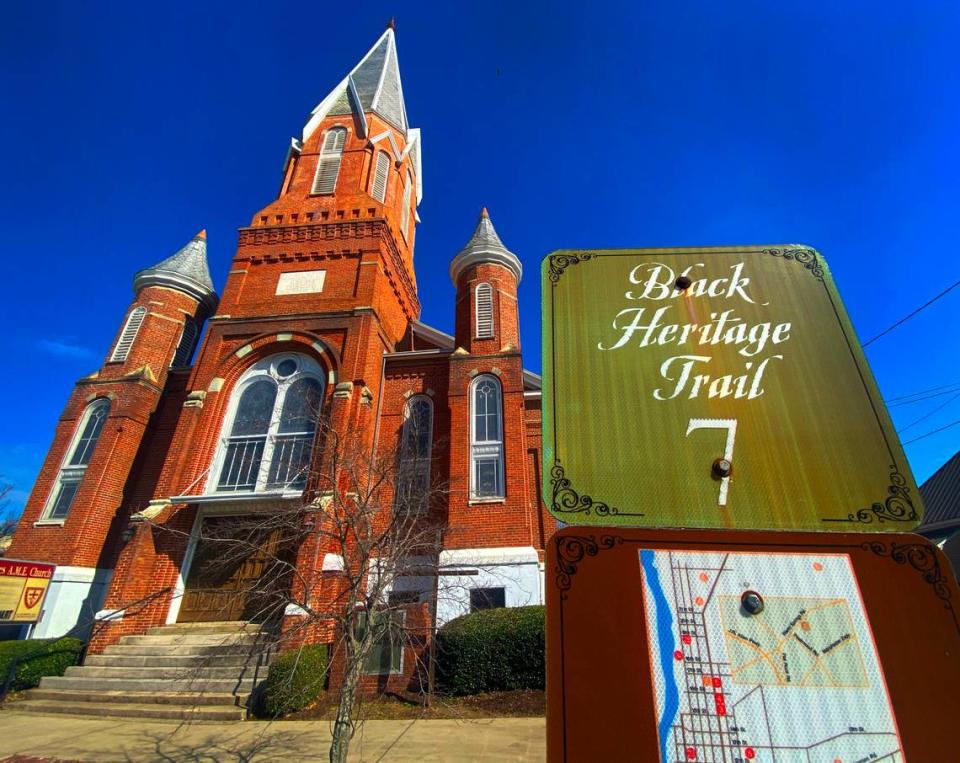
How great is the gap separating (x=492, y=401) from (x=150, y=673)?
9580mm

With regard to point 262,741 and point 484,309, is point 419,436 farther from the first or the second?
point 262,741

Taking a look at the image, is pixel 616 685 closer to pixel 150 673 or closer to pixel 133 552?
pixel 150 673

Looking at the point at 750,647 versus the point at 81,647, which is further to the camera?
the point at 81,647

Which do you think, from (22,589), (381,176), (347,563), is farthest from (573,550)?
(381,176)

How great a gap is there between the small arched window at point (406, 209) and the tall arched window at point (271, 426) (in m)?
A: 9.76

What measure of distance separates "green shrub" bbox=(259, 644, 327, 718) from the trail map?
841cm

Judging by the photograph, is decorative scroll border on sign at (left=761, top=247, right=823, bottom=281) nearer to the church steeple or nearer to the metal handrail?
the metal handrail

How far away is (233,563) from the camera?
12.2 meters

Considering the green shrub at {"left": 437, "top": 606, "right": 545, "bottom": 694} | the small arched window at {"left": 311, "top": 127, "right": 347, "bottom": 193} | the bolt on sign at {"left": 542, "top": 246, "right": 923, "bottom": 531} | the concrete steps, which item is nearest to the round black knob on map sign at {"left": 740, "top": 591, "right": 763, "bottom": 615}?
the bolt on sign at {"left": 542, "top": 246, "right": 923, "bottom": 531}

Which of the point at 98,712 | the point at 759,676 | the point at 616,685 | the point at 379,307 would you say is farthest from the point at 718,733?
the point at 379,307

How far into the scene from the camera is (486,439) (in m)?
13.4

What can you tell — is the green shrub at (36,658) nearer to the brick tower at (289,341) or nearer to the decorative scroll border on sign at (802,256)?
the brick tower at (289,341)

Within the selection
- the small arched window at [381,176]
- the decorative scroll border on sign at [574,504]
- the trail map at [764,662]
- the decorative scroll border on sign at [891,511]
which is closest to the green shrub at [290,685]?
the decorative scroll border on sign at [574,504]

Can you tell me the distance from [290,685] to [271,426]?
720 centimetres
